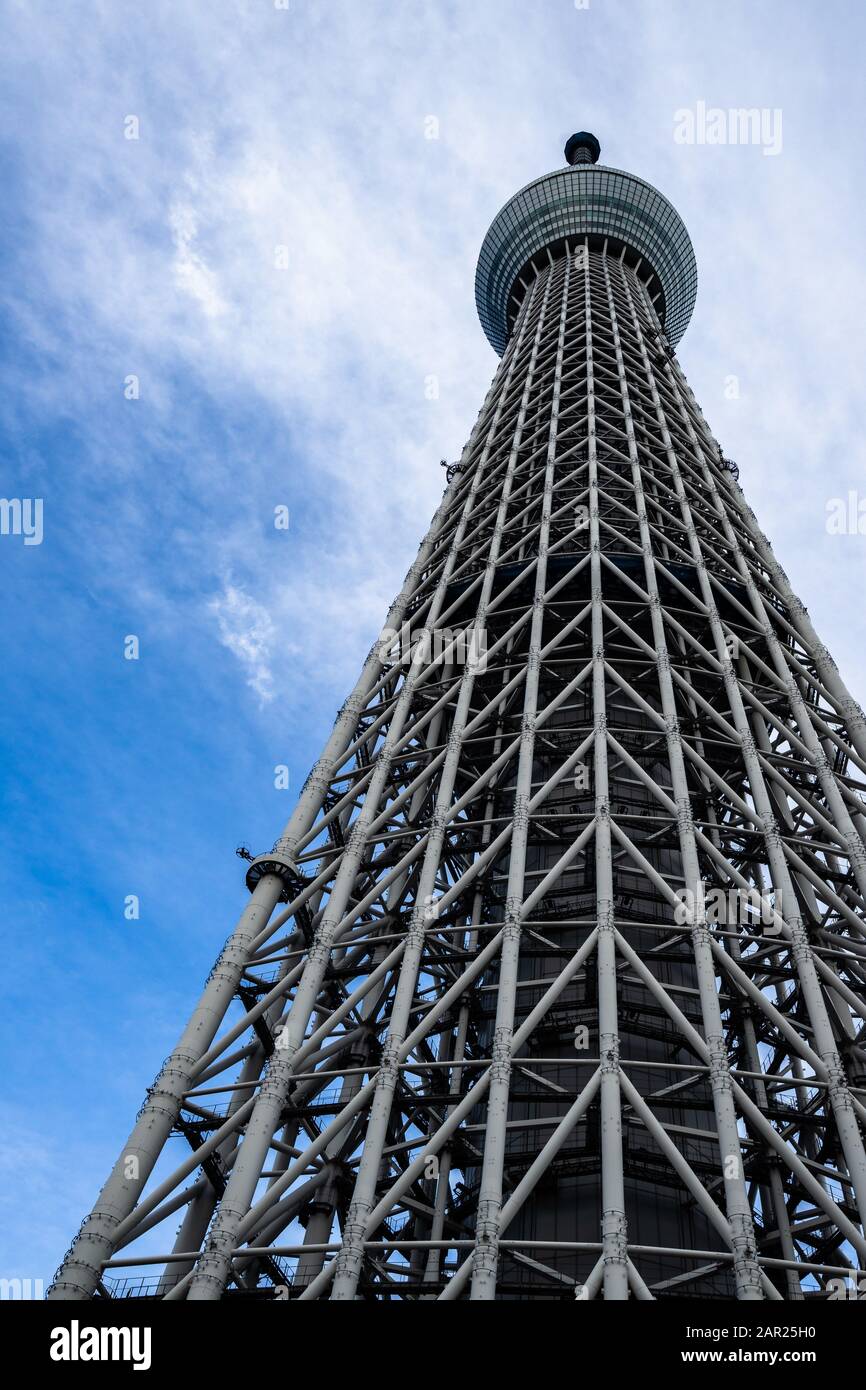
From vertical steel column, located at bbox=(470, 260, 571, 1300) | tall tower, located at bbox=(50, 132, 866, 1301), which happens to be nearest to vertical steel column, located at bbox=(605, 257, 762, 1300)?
tall tower, located at bbox=(50, 132, 866, 1301)

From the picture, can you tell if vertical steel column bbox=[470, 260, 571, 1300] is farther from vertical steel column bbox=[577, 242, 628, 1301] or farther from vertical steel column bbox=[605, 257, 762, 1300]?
vertical steel column bbox=[605, 257, 762, 1300]

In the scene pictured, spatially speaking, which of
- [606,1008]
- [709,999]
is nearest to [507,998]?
[606,1008]

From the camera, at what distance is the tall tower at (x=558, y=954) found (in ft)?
82.9

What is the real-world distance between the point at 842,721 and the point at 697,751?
5.80 m

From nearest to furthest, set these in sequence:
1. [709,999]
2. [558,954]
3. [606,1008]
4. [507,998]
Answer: [606,1008]
[709,999]
[507,998]
[558,954]

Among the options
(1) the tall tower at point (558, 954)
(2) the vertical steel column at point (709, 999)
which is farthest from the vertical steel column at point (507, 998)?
(2) the vertical steel column at point (709, 999)

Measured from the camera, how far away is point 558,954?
32688mm

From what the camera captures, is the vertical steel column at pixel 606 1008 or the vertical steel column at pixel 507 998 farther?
the vertical steel column at pixel 507 998

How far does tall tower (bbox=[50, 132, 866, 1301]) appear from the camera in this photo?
25.3 meters

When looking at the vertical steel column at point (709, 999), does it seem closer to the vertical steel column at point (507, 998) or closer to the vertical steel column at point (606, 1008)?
the vertical steel column at point (606, 1008)

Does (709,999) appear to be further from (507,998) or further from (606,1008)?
(507,998)

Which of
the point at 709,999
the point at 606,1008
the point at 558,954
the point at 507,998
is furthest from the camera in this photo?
the point at 558,954

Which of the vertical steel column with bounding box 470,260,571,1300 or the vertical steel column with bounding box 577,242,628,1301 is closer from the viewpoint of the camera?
the vertical steel column with bounding box 577,242,628,1301

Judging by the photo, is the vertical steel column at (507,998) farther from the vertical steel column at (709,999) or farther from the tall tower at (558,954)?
the vertical steel column at (709,999)
